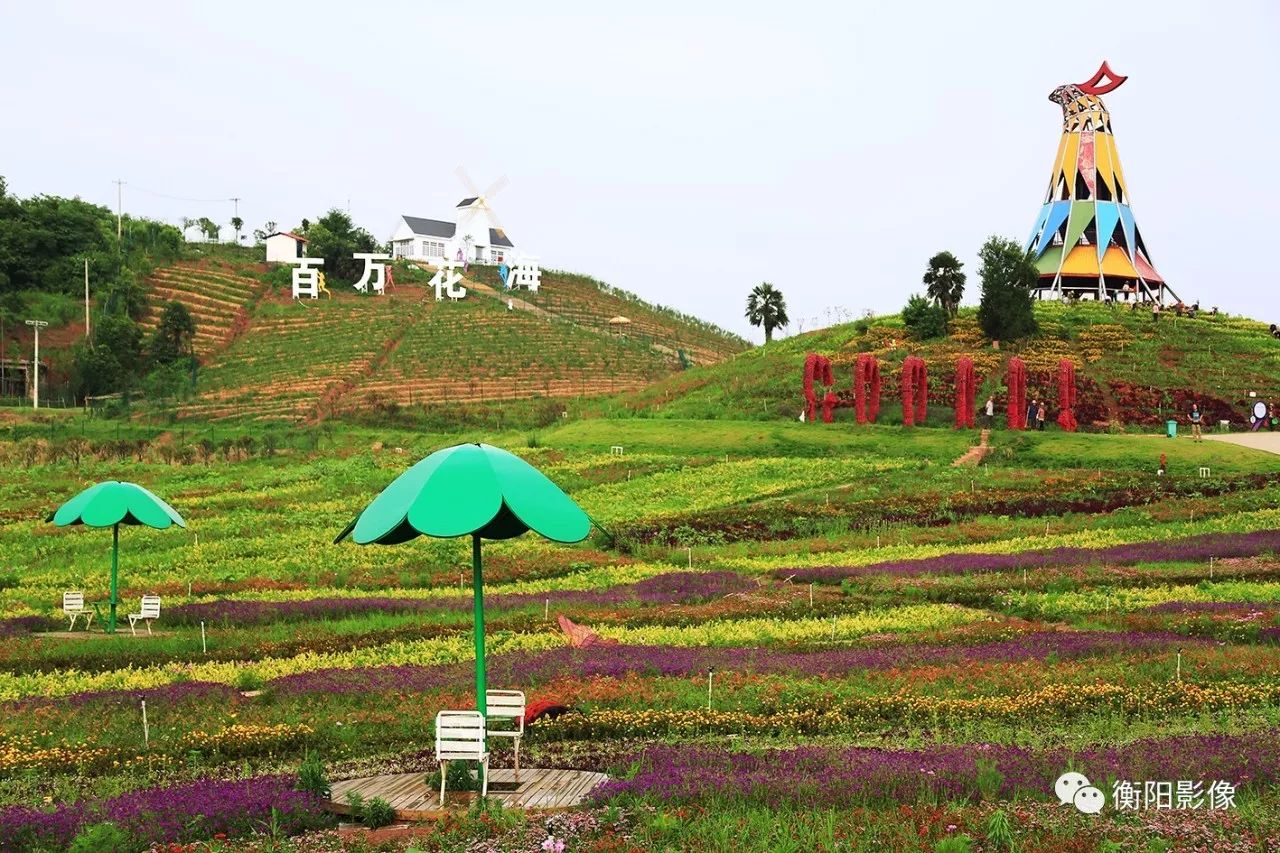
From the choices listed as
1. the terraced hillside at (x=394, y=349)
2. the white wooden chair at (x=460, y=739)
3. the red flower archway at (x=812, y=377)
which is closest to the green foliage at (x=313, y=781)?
the white wooden chair at (x=460, y=739)

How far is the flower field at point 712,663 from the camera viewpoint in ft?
36.7

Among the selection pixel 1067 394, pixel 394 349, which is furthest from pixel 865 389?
pixel 394 349

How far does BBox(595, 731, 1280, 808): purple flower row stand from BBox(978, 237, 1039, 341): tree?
60.5 m

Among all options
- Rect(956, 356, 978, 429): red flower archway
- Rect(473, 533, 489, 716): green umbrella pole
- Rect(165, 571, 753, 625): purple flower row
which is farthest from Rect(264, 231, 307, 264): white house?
Rect(473, 533, 489, 716): green umbrella pole

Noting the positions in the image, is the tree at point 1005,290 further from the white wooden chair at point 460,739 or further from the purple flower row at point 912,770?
the white wooden chair at point 460,739

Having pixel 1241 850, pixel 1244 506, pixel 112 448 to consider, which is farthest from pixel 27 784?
pixel 112 448

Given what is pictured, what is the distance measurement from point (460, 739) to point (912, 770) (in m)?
4.58

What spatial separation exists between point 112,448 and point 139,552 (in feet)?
82.3

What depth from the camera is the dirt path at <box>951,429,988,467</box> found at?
156 ft

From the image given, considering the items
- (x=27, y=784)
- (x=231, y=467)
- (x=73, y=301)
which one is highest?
(x=73, y=301)

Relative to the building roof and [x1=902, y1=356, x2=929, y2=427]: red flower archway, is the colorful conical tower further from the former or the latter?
the building roof

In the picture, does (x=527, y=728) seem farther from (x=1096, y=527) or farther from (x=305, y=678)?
(x=1096, y=527)

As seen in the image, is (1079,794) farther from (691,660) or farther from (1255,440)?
(1255,440)

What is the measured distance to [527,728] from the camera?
1544 centimetres
